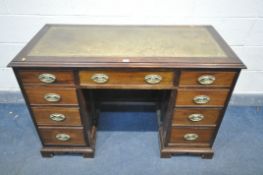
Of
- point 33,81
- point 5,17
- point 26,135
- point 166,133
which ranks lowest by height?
point 26,135

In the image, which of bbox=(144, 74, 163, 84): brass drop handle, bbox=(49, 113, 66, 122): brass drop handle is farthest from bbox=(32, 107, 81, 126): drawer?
bbox=(144, 74, 163, 84): brass drop handle

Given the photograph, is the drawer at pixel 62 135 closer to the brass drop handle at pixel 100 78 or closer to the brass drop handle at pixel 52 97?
the brass drop handle at pixel 52 97

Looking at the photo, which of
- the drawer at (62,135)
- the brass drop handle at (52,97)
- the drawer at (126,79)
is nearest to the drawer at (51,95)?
the brass drop handle at (52,97)

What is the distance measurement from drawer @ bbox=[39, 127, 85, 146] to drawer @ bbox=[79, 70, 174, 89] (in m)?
0.39

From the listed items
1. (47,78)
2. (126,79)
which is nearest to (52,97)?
(47,78)

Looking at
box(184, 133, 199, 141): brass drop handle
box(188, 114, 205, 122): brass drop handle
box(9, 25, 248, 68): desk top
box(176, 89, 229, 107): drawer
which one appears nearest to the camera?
box(9, 25, 248, 68): desk top

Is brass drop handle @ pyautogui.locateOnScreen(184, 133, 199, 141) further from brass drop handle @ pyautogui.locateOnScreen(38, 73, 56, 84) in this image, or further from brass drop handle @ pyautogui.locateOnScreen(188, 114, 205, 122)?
brass drop handle @ pyautogui.locateOnScreen(38, 73, 56, 84)

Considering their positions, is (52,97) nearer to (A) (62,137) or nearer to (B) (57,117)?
(B) (57,117)

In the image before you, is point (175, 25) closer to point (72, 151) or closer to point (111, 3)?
point (111, 3)

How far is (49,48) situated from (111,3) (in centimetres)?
58

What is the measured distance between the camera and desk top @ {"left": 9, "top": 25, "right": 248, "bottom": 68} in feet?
3.50

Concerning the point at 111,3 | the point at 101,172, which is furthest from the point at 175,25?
the point at 101,172

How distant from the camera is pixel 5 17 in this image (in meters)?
1.56

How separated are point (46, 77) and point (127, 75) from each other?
1.35 feet
